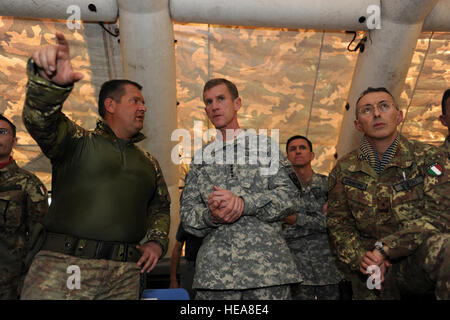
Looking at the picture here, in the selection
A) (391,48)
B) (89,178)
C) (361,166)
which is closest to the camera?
(89,178)

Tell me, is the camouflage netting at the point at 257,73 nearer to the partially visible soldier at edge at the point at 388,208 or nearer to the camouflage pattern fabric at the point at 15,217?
the camouflage pattern fabric at the point at 15,217

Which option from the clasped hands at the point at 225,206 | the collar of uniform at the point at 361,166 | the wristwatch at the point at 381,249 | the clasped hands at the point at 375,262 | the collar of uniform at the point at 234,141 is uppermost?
the collar of uniform at the point at 234,141

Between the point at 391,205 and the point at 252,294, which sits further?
the point at 391,205

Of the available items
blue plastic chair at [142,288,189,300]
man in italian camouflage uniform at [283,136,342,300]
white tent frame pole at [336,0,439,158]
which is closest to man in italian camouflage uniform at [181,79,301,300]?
blue plastic chair at [142,288,189,300]

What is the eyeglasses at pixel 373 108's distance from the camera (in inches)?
85.1

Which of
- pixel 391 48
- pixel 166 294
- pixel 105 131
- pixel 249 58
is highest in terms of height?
pixel 249 58

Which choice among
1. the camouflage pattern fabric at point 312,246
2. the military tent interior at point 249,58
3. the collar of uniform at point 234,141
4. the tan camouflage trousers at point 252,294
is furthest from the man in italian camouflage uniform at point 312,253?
the military tent interior at point 249,58

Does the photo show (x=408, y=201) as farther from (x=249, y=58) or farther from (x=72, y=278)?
(x=249, y=58)

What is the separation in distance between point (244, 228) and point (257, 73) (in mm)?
2430

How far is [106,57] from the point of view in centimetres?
363

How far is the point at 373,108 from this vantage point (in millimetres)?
2180

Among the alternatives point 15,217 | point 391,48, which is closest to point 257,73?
point 391,48

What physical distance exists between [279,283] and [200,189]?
0.70 m

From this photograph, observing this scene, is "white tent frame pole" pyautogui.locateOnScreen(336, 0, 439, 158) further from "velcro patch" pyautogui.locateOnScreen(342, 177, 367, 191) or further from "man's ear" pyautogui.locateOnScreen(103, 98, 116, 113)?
"man's ear" pyautogui.locateOnScreen(103, 98, 116, 113)
